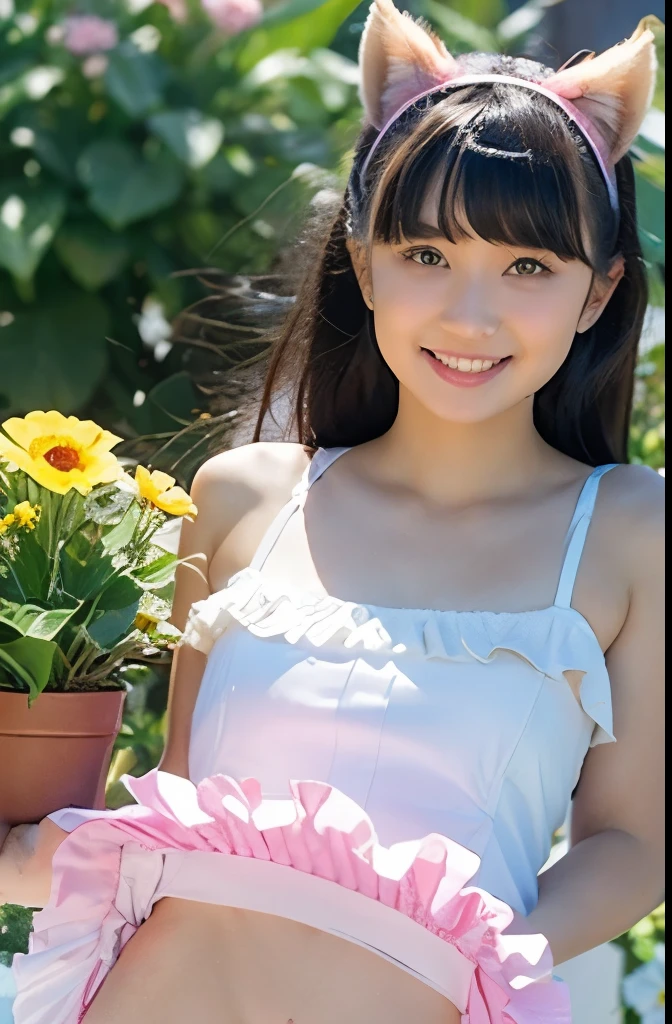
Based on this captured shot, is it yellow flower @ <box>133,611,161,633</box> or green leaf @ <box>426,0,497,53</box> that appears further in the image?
green leaf @ <box>426,0,497,53</box>

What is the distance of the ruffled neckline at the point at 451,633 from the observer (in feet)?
5.08

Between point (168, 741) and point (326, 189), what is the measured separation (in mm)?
855

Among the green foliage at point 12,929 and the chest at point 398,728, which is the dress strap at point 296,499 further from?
the green foliage at point 12,929

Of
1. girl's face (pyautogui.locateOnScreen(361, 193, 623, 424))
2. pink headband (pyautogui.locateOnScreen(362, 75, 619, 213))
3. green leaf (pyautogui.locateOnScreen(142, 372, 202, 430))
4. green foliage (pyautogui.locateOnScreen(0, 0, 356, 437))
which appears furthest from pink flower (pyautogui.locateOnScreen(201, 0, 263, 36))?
girl's face (pyautogui.locateOnScreen(361, 193, 623, 424))

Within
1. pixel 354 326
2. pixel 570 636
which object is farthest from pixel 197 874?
pixel 354 326

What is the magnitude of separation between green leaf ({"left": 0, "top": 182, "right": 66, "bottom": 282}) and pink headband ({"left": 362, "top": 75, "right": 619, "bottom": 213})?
1.02m

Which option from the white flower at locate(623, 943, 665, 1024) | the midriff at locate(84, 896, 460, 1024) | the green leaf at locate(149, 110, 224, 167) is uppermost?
the green leaf at locate(149, 110, 224, 167)

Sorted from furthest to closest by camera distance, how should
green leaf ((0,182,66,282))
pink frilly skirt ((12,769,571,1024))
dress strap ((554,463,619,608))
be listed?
green leaf ((0,182,66,282)) → dress strap ((554,463,619,608)) → pink frilly skirt ((12,769,571,1024))

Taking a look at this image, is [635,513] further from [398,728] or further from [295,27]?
[295,27]

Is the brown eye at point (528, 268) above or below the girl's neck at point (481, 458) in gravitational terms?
above

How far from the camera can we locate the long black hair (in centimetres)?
156

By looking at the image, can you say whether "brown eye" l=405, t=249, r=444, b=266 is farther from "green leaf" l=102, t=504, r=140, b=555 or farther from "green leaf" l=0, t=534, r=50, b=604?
"green leaf" l=0, t=534, r=50, b=604

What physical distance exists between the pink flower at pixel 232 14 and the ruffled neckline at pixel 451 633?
1494 millimetres

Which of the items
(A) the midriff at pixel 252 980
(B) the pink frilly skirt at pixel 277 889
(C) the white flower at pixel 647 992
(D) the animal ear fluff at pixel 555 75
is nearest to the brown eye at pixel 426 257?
(D) the animal ear fluff at pixel 555 75
